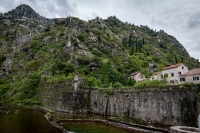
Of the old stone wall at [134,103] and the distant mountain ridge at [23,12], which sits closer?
the old stone wall at [134,103]

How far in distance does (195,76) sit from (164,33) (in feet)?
538

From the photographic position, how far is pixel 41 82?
51.0 meters

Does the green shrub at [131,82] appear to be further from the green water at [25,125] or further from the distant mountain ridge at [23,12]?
the distant mountain ridge at [23,12]

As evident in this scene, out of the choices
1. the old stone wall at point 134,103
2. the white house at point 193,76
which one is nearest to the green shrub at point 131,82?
the old stone wall at point 134,103

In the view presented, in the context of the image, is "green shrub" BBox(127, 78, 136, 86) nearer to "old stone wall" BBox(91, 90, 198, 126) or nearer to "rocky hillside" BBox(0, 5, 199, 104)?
"rocky hillside" BBox(0, 5, 199, 104)

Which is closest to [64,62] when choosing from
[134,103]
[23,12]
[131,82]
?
[131,82]

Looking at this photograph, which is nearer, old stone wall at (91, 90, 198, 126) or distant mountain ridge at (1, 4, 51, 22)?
old stone wall at (91, 90, 198, 126)

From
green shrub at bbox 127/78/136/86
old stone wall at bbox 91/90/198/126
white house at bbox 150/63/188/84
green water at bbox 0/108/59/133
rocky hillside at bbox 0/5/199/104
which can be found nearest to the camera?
green water at bbox 0/108/59/133

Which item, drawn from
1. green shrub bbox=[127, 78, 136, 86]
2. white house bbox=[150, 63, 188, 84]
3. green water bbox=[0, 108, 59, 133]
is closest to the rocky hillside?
green shrub bbox=[127, 78, 136, 86]

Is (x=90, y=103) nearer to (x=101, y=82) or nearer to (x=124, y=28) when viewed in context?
(x=101, y=82)

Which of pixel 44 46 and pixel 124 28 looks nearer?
pixel 44 46

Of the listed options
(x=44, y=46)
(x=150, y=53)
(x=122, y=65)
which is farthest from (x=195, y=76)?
(x=150, y=53)

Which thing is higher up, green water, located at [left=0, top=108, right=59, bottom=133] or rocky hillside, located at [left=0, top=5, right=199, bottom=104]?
rocky hillside, located at [left=0, top=5, right=199, bottom=104]

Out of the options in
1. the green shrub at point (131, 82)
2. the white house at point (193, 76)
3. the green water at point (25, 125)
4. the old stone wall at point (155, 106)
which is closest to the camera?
the green water at point (25, 125)
